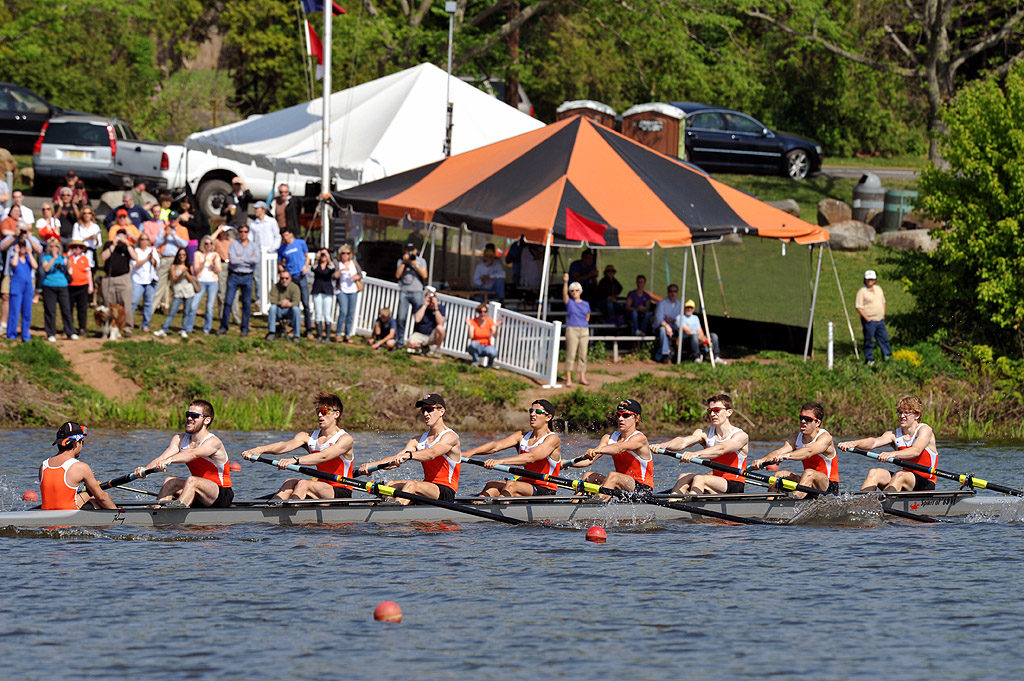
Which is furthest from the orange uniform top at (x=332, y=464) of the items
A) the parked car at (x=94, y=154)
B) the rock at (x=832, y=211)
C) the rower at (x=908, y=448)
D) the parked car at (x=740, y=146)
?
the parked car at (x=740, y=146)

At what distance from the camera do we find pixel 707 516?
16.0 metres

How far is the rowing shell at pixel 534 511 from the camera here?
47.0 feet

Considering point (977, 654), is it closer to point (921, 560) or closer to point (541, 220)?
point (921, 560)

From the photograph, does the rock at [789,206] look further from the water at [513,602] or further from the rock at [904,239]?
the water at [513,602]

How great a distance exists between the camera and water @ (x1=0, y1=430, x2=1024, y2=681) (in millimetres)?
10969

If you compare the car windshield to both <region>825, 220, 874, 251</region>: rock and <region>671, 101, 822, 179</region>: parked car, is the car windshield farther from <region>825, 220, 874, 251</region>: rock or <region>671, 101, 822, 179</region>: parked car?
<region>825, 220, 874, 251</region>: rock

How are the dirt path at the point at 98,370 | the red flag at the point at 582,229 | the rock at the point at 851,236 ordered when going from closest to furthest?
the dirt path at the point at 98,370 → the red flag at the point at 582,229 → the rock at the point at 851,236

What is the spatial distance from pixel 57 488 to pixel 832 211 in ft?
81.5

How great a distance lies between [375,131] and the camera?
28.3 metres

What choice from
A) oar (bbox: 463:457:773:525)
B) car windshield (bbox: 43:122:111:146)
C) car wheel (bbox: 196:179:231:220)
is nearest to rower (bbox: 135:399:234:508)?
oar (bbox: 463:457:773:525)

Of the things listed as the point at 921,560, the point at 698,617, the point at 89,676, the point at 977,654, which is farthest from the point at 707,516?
the point at 89,676

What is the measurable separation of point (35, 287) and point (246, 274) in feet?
12.4

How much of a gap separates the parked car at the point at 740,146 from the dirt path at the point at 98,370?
69.5 ft

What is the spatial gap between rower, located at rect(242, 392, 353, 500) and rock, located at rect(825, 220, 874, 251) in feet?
68.4
